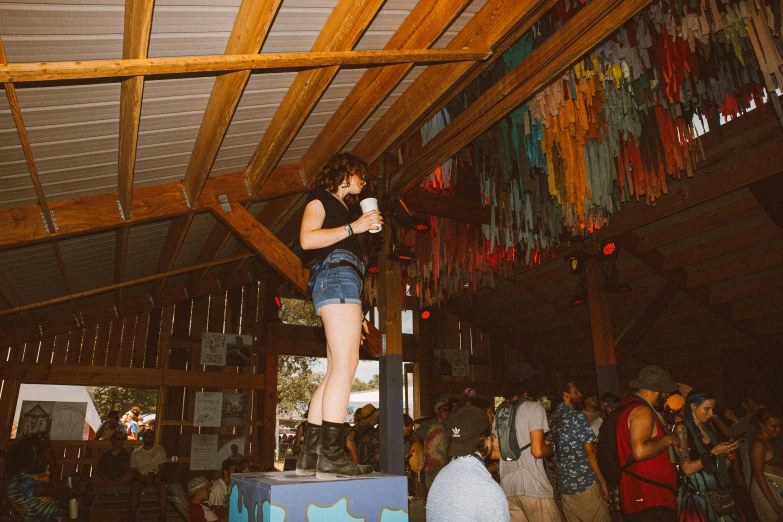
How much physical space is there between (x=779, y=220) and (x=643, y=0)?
5.52 m

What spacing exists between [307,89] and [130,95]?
1.02 m

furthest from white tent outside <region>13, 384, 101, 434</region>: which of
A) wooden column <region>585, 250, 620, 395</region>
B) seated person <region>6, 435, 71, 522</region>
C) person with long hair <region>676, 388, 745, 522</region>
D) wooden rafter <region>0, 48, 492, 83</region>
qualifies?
person with long hair <region>676, 388, 745, 522</region>

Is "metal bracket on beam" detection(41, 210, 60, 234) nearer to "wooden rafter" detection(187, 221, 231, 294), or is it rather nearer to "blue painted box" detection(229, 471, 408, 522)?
"wooden rafter" detection(187, 221, 231, 294)

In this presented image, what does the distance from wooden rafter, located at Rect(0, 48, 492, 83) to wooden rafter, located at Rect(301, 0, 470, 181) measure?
0.07 metres

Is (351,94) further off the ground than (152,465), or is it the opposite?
(351,94)

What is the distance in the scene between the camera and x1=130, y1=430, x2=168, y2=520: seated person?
302 inches

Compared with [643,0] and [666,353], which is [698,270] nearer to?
[666,353]

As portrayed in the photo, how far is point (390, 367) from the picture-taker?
15.2 ft

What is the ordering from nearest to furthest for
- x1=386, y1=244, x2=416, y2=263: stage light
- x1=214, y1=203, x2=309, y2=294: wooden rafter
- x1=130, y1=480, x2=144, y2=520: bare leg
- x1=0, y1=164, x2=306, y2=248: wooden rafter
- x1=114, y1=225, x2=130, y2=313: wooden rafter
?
x1=0, y1=164, x2=306, y2=248: wooden rafter
x1=214, y1=203, x2=309, y2=294: wooden rafter
x1=386, y1=244, x2=416, y2=263: stage light
x1=114, y1=225, x2=130, y2=313: wooden rafter
x1=130, y1=480, x2=144, y2=520: bare leg

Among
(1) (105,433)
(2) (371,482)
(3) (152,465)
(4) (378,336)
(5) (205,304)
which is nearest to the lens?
(2) (371,482)

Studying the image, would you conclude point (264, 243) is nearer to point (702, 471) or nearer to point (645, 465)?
point (645, 465)

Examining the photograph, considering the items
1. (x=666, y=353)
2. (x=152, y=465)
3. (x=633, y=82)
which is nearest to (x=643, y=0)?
(x=633, y=82)

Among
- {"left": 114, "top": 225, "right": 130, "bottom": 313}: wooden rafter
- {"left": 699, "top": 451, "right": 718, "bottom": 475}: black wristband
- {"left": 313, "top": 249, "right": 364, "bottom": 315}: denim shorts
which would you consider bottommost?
{"left": 699, "top": 451, "right": 718, "bottom": 475}: black wristband

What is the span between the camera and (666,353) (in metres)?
11.6
